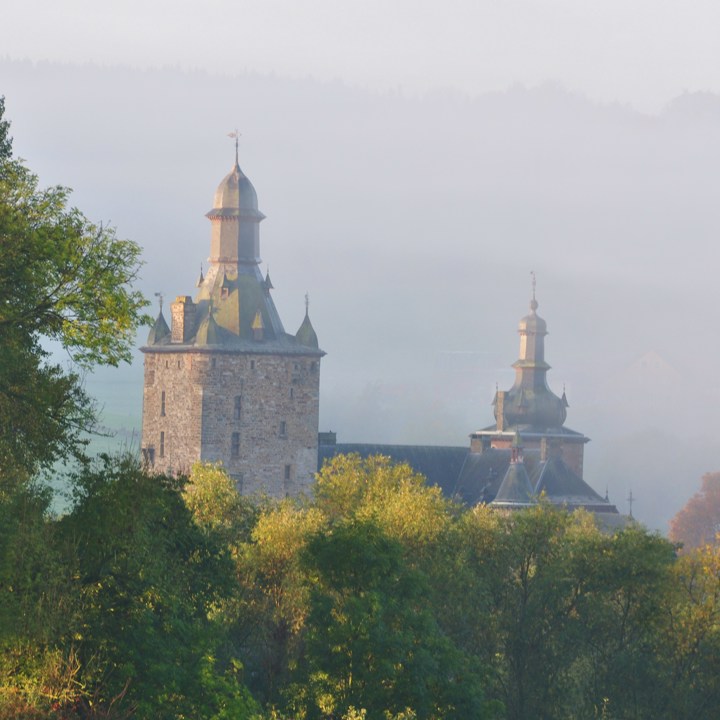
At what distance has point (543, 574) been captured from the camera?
61.5 metres

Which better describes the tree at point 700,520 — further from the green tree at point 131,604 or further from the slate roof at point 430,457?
the green tree at point 131,604

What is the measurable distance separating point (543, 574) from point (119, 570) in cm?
2631

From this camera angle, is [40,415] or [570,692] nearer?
[40,415]

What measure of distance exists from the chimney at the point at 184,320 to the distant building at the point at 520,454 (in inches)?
478

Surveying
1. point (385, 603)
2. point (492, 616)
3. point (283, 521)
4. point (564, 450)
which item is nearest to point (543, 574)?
point (492, 616)

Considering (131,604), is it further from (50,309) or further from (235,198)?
(235,198)

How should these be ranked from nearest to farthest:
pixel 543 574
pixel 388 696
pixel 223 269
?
pixel 388 696, pixel 543 574, pixel 223 269

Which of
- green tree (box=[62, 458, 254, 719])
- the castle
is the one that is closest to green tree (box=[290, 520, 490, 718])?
green tree (box=[62, 458, 254, 719])

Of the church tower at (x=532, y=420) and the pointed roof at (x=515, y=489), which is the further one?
the church tower at (x=532, y=420)

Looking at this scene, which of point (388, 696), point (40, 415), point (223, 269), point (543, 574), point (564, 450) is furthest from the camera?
point (564, 450)

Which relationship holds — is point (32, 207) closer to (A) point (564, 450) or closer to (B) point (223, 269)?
(B) point (223, 269)

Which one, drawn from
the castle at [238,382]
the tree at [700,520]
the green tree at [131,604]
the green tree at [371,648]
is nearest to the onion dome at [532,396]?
the castle at [238,382]

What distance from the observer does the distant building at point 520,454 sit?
5669 inches

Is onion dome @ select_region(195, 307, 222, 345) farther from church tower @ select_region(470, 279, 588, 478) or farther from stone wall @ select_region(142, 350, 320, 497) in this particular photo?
church tower @ select_region(470, 279, 588, 478)
